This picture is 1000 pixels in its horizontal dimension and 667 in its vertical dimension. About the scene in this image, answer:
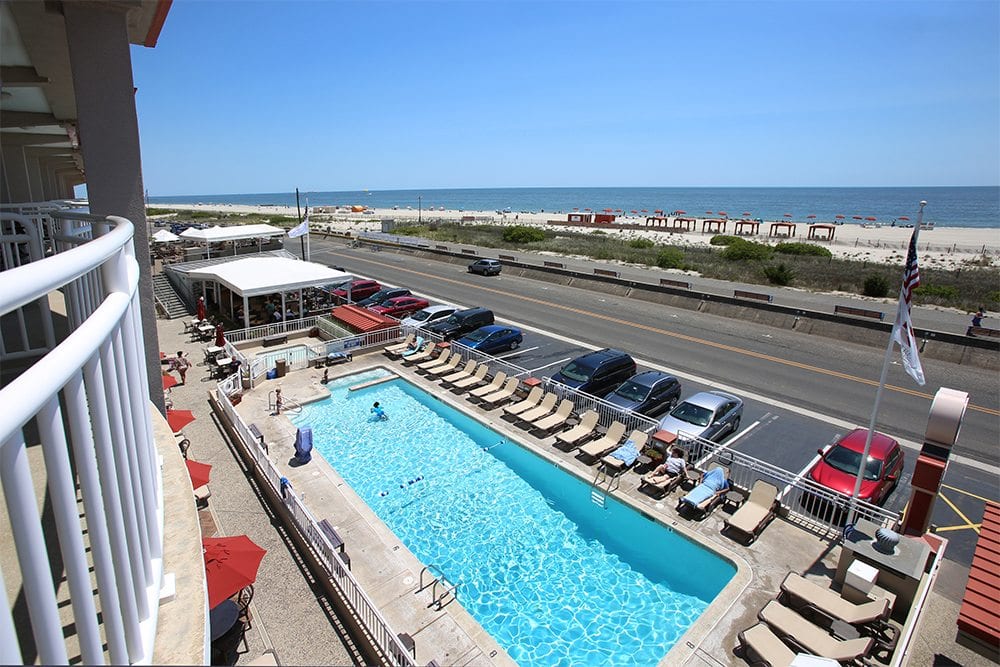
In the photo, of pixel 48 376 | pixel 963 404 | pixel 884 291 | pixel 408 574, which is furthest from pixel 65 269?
pixel 884 291

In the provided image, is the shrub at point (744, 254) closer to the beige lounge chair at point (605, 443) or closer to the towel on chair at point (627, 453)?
the beige lounge chair at point (605, 443)

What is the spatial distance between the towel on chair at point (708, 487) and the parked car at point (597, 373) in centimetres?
585

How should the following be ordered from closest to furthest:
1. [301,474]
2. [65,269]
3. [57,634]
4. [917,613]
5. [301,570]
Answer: [57,634] → [65,269] → [917,613] → [301,570] → [301,474]

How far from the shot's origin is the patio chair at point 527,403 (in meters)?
17.2

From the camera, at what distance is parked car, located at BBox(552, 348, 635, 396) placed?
60.4 feet

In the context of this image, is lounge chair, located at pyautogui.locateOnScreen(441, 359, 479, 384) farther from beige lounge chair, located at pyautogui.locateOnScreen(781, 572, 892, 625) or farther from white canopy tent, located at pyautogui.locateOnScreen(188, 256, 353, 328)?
beige lounge chair, located at pyautogui.locateOnScreen(781, 572, 892, 625)

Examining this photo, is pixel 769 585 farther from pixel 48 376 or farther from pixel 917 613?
pixel 48 376

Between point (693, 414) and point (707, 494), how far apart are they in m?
3.79

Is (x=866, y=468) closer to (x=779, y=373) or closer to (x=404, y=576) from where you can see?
(x=779, y=373)

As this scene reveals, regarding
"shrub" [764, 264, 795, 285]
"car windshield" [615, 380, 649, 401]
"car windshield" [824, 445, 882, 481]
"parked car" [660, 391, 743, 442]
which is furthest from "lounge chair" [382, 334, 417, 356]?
"shrub" [764, 264, 795, 285]

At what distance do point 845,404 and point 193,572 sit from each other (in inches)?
844

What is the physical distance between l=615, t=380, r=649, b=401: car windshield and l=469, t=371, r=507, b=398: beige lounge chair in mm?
4147

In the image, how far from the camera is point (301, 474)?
13.5m

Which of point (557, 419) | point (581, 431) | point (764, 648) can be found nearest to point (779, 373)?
point (581, 431)
